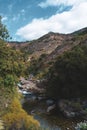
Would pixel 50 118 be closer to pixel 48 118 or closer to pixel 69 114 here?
pixel 48 118

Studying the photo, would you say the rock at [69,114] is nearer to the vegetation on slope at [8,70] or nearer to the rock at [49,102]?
the rock at [49,102]

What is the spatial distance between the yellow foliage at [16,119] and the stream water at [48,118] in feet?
33.2

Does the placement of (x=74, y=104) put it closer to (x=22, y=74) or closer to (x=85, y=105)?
(x=85, y=105)

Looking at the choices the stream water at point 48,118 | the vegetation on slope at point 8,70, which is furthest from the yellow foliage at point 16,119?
the stream water at point 48,118

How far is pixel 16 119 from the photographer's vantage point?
44.1m

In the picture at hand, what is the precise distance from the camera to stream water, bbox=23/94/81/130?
57.5 meters

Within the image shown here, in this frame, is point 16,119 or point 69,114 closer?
point 16,119

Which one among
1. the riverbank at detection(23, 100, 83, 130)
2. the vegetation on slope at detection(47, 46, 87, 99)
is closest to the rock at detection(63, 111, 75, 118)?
the riverbank at detection(23, 100, 83, 130)

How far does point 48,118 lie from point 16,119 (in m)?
20.3

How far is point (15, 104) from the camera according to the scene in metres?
Answer: 45.4

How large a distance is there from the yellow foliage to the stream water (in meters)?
10.1

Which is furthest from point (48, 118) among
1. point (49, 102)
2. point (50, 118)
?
point (49, 102)

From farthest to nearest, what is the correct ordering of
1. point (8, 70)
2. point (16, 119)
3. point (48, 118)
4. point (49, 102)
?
point (49, 102), point (48, 118), point (16, 119), point (8, 70)

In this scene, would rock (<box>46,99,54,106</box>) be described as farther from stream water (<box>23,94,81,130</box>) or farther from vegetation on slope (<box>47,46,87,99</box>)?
vegetation on slope (<box>47,46,87,99</box>)
